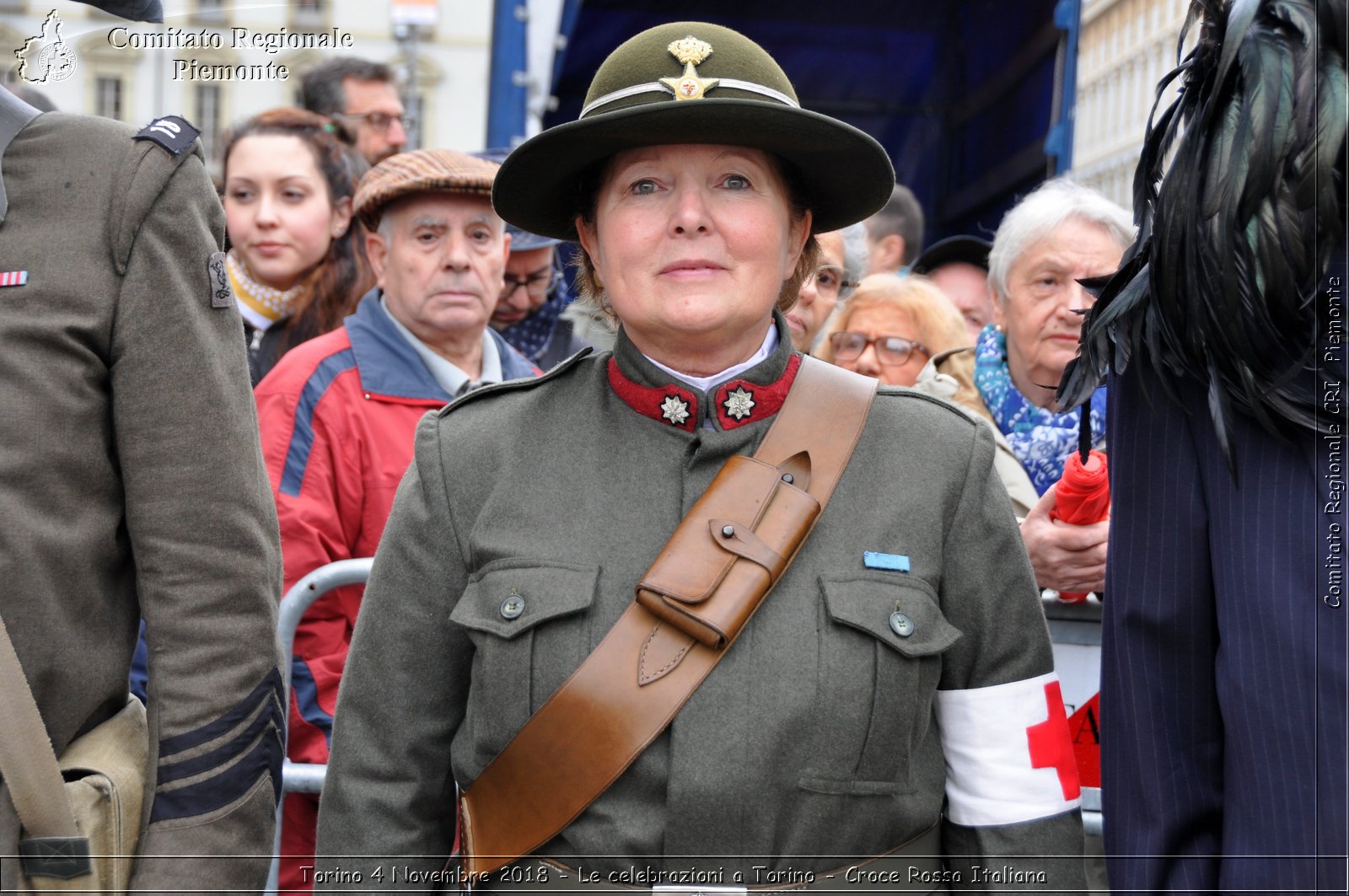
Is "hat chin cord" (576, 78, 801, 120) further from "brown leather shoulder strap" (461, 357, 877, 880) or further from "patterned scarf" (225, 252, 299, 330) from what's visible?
"patterned scarf" (225, 252, 299, 330)

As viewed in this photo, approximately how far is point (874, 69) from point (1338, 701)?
23.0ft

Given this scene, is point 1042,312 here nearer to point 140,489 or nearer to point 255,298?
point 255,298

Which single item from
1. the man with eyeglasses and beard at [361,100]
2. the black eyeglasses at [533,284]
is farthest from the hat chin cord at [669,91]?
the man with eyeglasses and beard at [361,100]

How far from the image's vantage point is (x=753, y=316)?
2.34 metres

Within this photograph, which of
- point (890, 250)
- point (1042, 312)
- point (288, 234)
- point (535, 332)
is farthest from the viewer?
point (890, 250)

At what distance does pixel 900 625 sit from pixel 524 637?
54 cm

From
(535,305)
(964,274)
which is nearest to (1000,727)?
(535,305)

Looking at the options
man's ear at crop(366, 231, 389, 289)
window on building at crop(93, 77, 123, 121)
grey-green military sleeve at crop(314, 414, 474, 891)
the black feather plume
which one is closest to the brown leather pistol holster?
grey-green military sleeve at crop(314, 414, 474, 891)

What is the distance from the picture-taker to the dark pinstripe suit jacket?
1997 millimetres

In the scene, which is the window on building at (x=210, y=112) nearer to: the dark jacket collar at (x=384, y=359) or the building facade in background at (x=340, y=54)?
the building facade in background at (x=340, y=54)

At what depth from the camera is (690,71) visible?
7.72 feet

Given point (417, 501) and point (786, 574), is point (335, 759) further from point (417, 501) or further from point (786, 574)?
point (786, 574)

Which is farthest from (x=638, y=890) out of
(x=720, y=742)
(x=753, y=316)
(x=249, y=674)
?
(x=753, y=316)

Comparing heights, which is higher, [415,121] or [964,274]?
[415,121]
